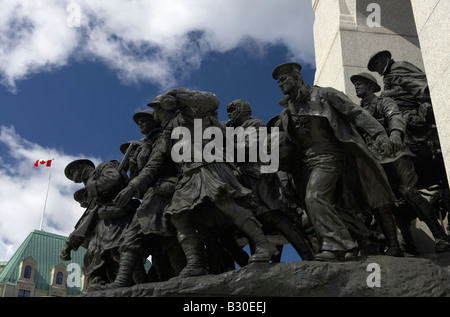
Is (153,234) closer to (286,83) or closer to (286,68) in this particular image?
(286,83)

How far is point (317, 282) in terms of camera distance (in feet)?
17.4

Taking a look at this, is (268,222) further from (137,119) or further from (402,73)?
(402,73)

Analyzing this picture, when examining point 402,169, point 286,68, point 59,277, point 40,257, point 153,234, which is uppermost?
point 40,257

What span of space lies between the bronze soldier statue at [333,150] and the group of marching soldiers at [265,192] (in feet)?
0.04

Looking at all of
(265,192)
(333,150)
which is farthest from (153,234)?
(333,150)

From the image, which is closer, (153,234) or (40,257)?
(153,234)

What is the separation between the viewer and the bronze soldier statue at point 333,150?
6113 mm

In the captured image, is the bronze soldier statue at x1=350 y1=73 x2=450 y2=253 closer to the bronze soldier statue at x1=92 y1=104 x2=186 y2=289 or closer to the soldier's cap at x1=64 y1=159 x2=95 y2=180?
the bronze soldier statue at x1=92 y1=104 x2=186 y2=289

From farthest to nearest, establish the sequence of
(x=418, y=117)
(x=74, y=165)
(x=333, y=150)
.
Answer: (x=74, y=165) → (x=418, y=117) → (x=333, y=150)

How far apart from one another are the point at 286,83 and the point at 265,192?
1.35 m

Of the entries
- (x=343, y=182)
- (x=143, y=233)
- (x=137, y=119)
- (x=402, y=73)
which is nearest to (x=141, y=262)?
(x=143, y=233)

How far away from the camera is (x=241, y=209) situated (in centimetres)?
589

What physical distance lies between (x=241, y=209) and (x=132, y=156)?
2619mm

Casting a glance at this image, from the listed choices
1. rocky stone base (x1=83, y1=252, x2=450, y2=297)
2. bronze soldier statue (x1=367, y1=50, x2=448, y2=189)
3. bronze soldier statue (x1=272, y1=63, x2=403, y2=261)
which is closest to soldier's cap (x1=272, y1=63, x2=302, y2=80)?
bronze soldier statue (x1=272, y1=63, x2=403, y2=261)
